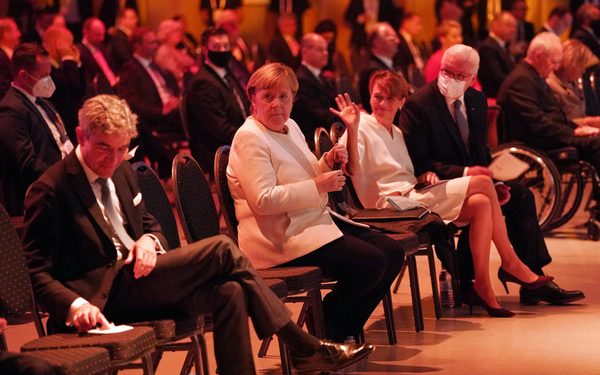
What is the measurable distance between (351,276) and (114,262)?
115 cm

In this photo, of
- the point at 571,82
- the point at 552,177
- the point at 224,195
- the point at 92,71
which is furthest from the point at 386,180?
the point at 92,71

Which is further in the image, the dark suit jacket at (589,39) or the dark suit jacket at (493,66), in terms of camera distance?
the dark suit jacket at (589,39)

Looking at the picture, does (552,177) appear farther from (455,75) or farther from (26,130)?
(26,130)

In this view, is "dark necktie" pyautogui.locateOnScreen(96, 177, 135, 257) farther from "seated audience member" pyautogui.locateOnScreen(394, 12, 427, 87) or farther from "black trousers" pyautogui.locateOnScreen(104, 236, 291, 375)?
"seated audience member" pyautogui.locateOnScreen(394, 12, 427, 87)

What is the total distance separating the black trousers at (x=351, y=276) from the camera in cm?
473

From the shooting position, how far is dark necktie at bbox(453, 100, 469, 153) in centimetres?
624

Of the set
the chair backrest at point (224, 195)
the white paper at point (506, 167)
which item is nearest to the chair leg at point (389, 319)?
the chair backrest at point (224, 195)

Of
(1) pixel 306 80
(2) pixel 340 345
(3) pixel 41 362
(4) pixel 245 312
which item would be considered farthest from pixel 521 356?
(1) pixel 306 80

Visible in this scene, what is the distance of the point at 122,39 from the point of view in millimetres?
11984

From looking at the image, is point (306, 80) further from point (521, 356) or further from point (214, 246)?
point (214, 246)

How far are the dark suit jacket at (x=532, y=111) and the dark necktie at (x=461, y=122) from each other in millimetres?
1756

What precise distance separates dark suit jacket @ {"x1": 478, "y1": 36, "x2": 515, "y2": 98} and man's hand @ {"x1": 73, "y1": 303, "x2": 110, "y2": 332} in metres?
7.09

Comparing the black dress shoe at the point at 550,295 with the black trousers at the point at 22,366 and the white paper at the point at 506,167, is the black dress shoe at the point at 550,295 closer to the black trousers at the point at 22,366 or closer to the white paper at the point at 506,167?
the white paper at the point at 506,167

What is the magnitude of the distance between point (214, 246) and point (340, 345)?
26.3 inches
